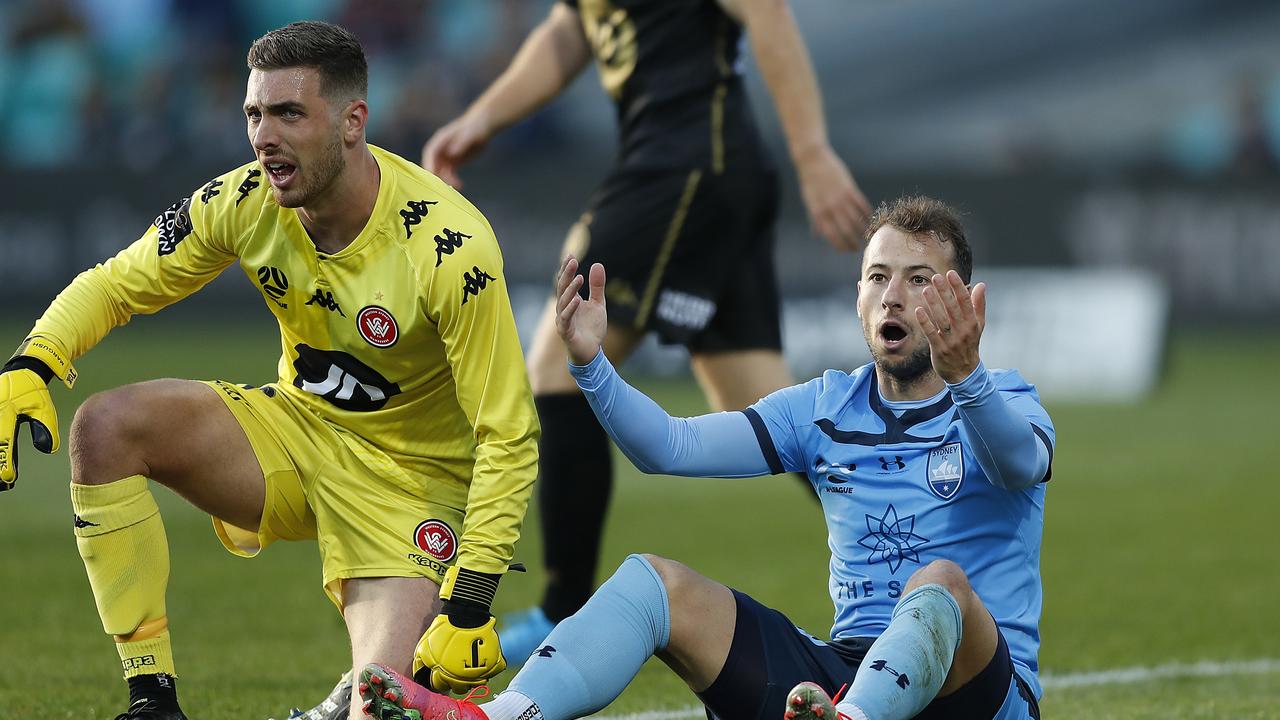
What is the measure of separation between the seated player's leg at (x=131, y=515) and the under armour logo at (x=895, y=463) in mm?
1781

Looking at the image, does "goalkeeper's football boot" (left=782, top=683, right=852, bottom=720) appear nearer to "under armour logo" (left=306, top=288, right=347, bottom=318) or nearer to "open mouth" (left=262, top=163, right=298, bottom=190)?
"under armour logo" (left=306, top=288, right=347, bottom=318)

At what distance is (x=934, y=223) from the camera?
3.90 m

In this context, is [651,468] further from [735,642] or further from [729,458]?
[735,642]

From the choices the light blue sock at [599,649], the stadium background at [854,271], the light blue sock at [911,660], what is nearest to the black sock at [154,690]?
the stadium background at [854,271]

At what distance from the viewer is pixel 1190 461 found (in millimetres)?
10945

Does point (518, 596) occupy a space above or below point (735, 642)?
below

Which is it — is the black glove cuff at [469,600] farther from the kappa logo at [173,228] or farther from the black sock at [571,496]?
the black sock at [571,496]

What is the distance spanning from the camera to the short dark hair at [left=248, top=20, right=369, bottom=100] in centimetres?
407

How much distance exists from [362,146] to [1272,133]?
727 inches

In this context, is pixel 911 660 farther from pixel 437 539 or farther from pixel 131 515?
pixel 131 515

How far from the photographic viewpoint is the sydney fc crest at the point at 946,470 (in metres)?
3.81

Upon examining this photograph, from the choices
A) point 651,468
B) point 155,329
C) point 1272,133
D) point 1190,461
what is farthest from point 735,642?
point 1272,133

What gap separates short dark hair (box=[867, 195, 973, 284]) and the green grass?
5.37 feet

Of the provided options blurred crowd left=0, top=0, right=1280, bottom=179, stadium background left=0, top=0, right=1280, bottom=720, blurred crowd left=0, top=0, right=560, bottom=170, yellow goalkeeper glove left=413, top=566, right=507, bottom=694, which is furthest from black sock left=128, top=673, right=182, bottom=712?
blurred crowd left=0, top=0, right=560, bottom=170
